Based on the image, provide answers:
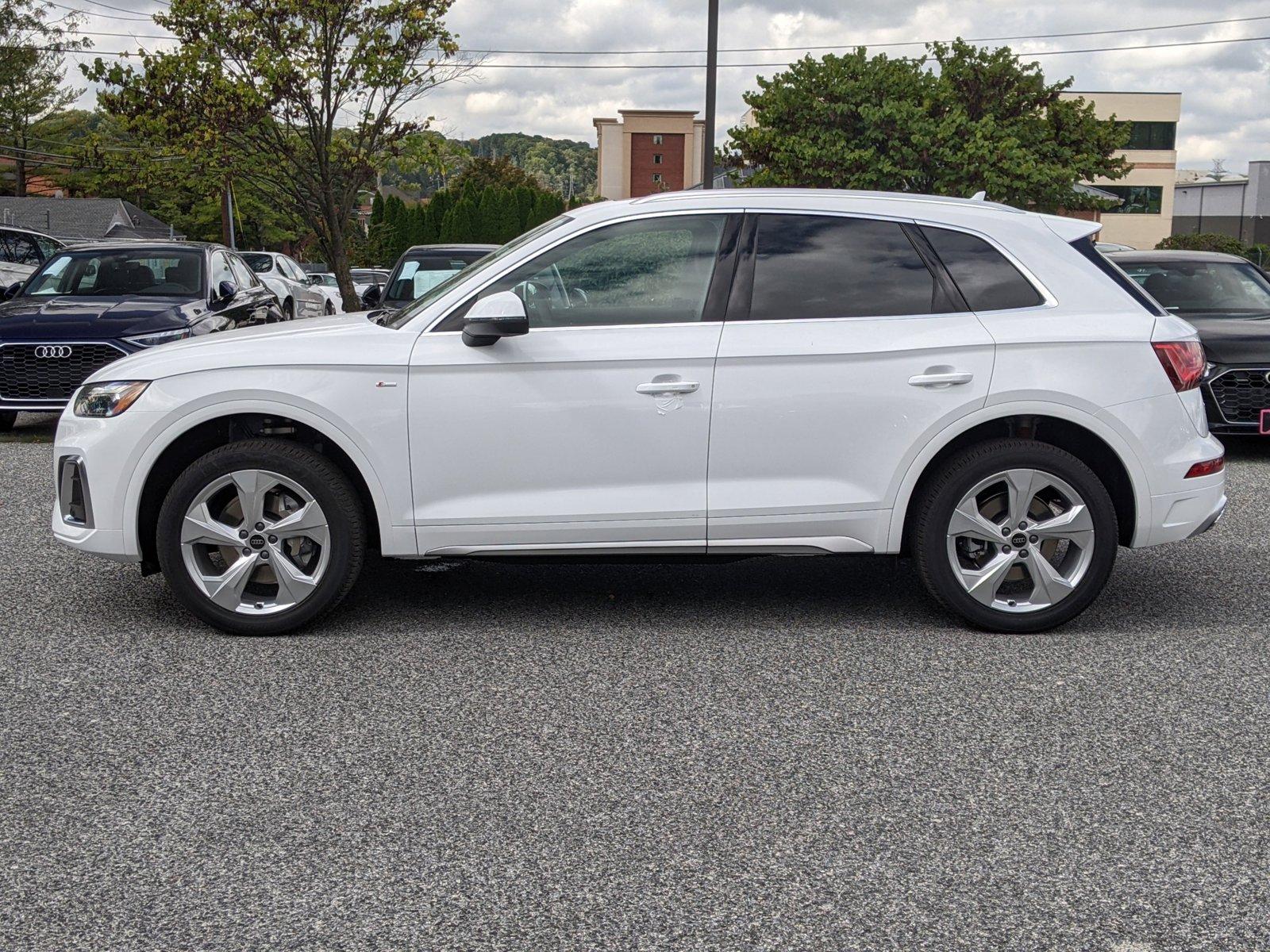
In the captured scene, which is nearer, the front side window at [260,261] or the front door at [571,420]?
the front door at [571,420]

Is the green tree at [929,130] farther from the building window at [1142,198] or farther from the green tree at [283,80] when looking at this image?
the building window at [1142,198]

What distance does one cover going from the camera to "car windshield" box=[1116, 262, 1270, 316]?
11774 millimetres

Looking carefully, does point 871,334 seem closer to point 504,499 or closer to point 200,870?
point 504,499

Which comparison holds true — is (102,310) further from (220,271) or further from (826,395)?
(826,395)

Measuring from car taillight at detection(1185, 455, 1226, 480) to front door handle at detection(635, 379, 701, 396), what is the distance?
206 centimetres

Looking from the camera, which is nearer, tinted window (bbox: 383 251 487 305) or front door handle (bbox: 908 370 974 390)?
front door handle (bbox: 908 370 974 390)

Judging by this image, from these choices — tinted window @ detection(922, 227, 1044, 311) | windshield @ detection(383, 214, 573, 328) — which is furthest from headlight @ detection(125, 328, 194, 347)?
tinted window @ detection(922, 227, 1044, 311)

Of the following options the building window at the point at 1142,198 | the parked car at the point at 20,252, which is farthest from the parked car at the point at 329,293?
the building window at the point at 1142,198

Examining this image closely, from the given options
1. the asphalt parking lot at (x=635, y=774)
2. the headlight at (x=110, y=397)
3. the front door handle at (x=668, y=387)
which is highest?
the front door handle at (x=668, y=387)

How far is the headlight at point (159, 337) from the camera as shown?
11406 mm

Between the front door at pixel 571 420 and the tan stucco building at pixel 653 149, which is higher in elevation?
the tan stucco building at pixel 653 149

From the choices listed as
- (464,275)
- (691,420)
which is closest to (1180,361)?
(691,420)

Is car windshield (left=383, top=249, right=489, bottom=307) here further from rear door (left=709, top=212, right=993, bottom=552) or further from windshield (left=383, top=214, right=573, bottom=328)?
rear door (left=709, top=212, right=993, bottom=552)

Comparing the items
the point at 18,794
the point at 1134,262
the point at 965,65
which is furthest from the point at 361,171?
the point at 965,65
